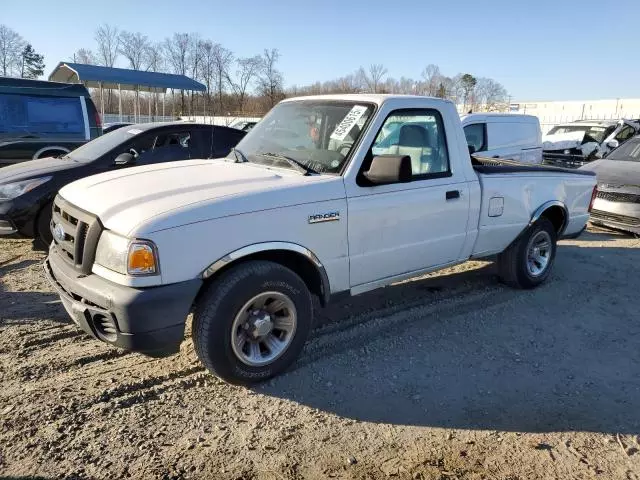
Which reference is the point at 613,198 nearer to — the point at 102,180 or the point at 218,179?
the point at 218,179

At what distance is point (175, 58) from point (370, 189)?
4883 centimetres

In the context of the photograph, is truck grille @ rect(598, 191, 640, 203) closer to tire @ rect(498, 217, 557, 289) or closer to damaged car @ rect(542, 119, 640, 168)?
tire @ rect(498, 217, 557, 289)

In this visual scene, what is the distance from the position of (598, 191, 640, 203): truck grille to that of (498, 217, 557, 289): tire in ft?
11.3

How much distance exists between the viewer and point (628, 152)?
9961 millimetres

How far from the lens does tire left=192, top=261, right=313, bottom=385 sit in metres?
3.19

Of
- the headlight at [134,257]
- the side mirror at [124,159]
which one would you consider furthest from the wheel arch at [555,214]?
the side mirror at [124,159]

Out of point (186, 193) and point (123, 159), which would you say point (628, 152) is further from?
point (186, 193)

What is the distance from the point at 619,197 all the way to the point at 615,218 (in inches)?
14.2

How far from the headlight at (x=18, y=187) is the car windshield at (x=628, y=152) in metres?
10.1

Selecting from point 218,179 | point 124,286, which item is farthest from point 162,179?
point 124,286

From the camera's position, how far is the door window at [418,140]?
4168mm

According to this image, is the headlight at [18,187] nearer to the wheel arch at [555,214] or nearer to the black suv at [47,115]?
the black suv at [47,115]

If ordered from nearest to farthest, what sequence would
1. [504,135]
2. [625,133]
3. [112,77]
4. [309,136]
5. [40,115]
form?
[309,136] < [40,115] < [504,135] < [625,133] < [112,77]

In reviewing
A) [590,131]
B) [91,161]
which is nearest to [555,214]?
[91,161]
